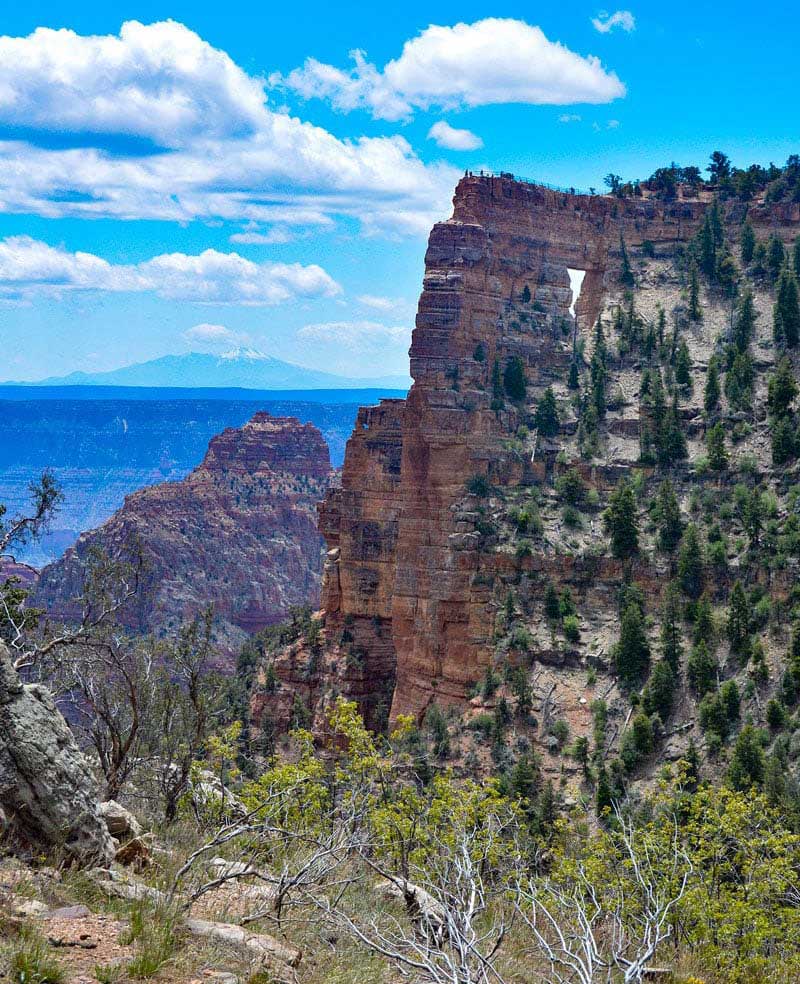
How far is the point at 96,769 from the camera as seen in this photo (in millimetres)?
37844

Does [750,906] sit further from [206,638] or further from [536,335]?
[536,335]

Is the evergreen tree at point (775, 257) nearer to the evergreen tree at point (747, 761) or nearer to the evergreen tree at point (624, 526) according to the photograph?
the evergreen tree at point (624, 526)

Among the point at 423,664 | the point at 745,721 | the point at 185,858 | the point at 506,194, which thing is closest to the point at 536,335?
the point at 506,194

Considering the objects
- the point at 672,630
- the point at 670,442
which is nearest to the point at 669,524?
the point at 670,442

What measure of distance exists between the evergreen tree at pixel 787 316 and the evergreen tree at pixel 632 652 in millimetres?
29453

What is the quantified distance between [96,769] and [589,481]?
64.1 metres

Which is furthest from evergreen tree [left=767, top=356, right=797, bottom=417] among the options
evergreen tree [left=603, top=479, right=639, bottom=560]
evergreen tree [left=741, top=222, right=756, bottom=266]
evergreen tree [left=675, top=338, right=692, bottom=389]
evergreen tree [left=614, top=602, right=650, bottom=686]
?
evergreen tree [left=741, top=222, right=756, bottom=266]

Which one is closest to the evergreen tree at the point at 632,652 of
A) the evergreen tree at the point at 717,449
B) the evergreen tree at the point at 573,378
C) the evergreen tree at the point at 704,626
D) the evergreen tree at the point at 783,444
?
the evergreen tree at the point at 704,626

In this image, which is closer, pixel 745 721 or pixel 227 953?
pixel 227 953

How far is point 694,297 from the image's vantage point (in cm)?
10975

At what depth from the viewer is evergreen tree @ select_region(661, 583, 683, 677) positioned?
78.5 m

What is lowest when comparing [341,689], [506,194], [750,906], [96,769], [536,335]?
[341,689]

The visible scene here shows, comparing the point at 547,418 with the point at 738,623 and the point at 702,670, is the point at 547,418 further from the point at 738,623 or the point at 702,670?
the point at 702,670

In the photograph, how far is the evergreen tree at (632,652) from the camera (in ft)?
266
